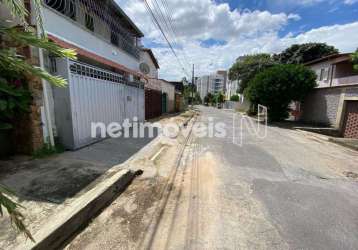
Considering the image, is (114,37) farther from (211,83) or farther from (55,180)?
(211,83)

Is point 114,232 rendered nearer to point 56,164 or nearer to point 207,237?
point 207,237

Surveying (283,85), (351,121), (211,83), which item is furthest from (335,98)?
(211,83)

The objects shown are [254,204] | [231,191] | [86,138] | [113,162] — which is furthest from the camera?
[86,138]

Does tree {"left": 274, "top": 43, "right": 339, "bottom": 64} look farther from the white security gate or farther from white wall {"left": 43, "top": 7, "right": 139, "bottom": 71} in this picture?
the white security gate

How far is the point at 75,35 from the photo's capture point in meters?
7.16

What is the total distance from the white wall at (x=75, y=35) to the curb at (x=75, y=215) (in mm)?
5232

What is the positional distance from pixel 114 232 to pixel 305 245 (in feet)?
8.45

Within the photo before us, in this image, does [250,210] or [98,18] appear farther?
[98,18]

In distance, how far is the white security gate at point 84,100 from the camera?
528cm

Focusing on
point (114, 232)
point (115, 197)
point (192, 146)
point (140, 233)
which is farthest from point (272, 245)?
point (192, 146)

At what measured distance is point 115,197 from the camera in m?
3.61

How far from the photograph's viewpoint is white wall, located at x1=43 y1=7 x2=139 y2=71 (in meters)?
5.92

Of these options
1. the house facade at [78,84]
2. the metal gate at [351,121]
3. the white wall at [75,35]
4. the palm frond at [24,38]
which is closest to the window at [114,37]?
the house facade at [78,84]

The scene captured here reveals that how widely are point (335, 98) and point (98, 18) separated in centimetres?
1533
